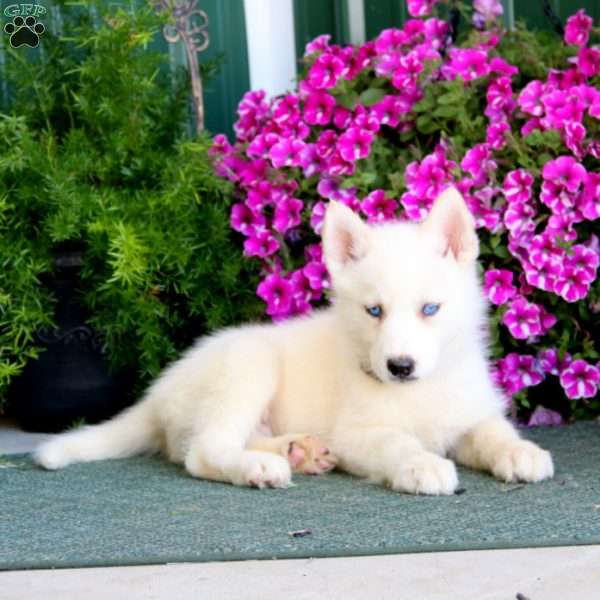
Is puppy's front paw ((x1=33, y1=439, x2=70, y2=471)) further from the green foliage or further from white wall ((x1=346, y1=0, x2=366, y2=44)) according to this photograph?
white wall ((x1=346, y1=0, x2=366, y2=44))

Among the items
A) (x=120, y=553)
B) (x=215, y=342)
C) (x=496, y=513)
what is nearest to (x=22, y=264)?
(x=215, y=342)

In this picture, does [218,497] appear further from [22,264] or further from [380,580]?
[22,264]

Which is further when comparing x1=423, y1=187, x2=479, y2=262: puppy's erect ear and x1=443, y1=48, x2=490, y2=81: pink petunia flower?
x1=443, y1=48, x2=490, y2=81: pink petunia flower

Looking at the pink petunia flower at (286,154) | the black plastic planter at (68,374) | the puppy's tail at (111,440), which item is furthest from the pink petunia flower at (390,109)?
the puppy's tail at (111,440)

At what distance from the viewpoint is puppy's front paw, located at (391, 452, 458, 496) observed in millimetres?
2898

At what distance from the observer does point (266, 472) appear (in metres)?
3.03

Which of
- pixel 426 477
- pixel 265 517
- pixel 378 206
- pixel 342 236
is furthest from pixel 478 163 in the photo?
pixel 265 517

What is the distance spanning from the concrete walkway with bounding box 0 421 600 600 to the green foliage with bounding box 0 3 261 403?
5.45ft

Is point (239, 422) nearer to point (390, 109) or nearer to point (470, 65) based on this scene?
point (390, 109)

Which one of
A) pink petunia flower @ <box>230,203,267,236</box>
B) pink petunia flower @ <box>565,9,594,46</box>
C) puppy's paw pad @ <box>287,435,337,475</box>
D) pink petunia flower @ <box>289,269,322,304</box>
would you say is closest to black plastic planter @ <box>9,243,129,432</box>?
pink petunia flower @ <box>230,203,267,236</box>

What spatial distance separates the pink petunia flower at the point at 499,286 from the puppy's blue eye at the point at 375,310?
82 centimetres

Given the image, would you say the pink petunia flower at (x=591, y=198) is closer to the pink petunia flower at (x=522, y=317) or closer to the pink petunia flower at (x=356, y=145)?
the pink petunia flower at (x=522, y=317)

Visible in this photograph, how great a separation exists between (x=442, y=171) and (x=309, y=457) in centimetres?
121

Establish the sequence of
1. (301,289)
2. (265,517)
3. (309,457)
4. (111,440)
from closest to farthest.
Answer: (265,517)
(309,457)
(111,440)
(301,289)
